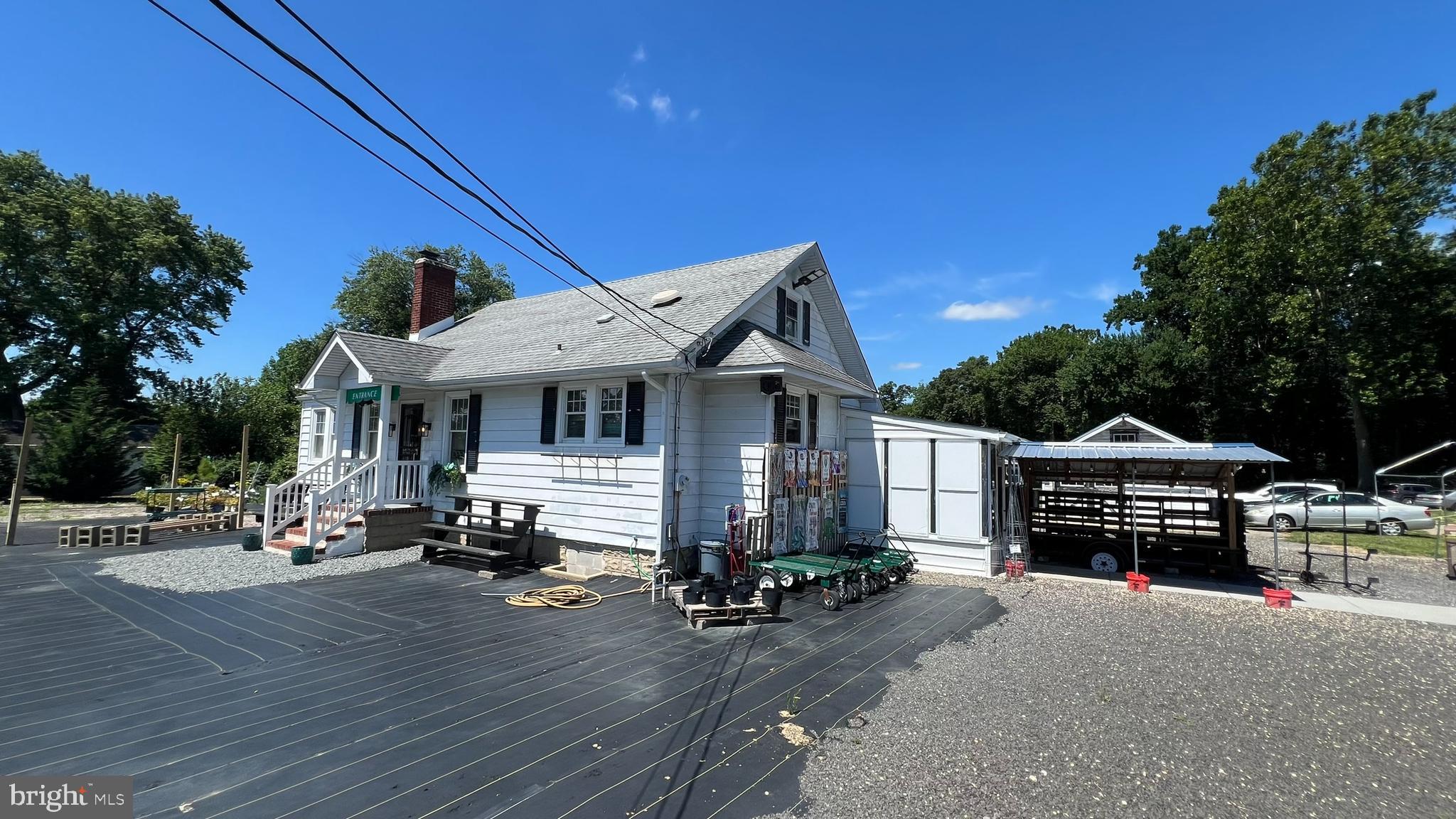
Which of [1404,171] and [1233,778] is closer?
[1233,778]

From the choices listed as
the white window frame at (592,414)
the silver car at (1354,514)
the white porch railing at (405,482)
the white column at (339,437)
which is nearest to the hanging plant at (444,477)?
the white porch railing at (405,482)

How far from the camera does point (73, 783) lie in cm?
343

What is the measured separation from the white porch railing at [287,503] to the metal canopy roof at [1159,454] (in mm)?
14463

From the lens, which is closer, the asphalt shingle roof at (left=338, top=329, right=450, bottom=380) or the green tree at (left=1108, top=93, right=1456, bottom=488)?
the asphalt shingle roof at (left=338, top=329, right=450, bottom=380)

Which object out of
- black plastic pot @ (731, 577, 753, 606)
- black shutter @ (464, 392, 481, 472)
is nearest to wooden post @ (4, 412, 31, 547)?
black shutter @ (464, 392, 481, 472)

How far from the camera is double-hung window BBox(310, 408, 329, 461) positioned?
14.7m

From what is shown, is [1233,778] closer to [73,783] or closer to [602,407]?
[73,783]

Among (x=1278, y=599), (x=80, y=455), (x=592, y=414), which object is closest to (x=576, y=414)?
(x=592, y=414)

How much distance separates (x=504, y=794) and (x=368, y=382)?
10460 millimetres

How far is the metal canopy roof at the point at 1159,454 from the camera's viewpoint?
9.57 m

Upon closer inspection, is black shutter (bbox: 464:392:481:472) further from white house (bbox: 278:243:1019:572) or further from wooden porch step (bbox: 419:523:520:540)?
wooden porch step (bbox: 419:523:520:540)

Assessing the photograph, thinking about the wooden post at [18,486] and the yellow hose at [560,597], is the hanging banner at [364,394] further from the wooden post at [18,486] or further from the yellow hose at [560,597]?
the wooden post at [18,486]

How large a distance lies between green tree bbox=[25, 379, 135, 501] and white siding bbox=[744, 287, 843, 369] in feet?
85.1

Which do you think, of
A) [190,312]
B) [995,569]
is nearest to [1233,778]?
[995,569]
